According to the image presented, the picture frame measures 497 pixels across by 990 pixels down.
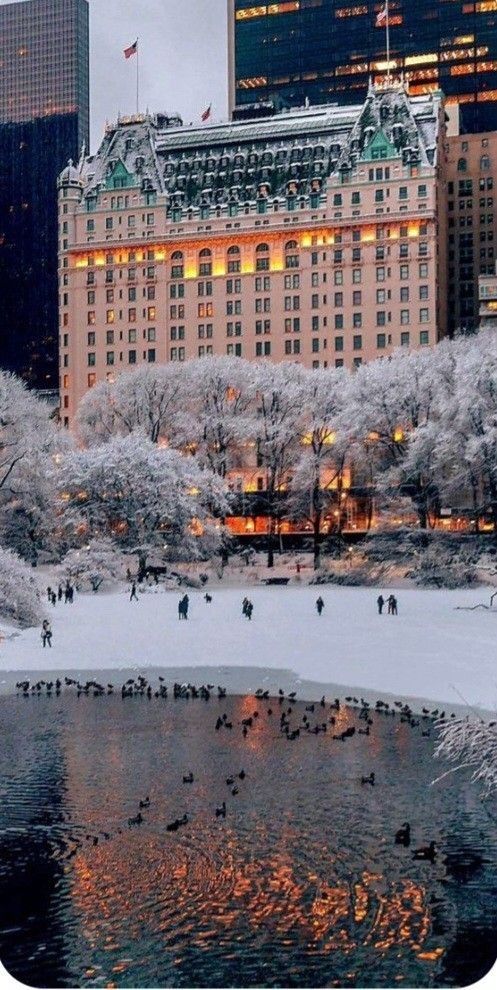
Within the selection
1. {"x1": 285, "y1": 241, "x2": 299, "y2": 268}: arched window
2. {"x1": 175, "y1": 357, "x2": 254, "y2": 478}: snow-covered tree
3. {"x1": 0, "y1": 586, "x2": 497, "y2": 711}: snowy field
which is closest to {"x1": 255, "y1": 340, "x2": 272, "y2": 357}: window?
{"x1": 285, "y1": 241, "x2": 299, "y2": 268}: arched window

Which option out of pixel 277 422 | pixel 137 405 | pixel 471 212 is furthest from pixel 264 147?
pixel 277 422

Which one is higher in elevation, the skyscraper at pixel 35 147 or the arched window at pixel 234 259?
the arched window at pixel 234 259

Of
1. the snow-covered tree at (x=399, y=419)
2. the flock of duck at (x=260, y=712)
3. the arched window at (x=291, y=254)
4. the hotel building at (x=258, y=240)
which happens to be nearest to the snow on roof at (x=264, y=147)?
the hotel building at (x=258, y=240)

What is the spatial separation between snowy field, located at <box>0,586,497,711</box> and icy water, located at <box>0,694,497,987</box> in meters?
6.57

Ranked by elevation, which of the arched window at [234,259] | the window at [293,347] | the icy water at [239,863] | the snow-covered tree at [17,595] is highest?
the arched window at [234,259]

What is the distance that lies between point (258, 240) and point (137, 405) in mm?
56067

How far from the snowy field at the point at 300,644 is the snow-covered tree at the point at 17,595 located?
3.44ft

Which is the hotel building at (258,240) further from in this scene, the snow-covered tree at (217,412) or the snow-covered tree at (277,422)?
the snow-covered tree at (277,422)

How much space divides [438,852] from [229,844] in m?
4.32

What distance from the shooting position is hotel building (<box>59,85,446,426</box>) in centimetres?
16112

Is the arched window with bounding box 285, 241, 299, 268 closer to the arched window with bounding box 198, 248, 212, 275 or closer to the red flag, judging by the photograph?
the arched window with bounding box 198, 248, 212, 275

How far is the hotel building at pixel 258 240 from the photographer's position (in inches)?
6344

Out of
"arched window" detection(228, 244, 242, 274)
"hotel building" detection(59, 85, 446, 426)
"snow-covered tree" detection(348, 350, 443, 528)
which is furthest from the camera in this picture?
"arched window" detection(228, 244, 242, 274)

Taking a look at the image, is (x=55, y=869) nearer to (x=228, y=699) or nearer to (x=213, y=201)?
(x=228, y=699)
